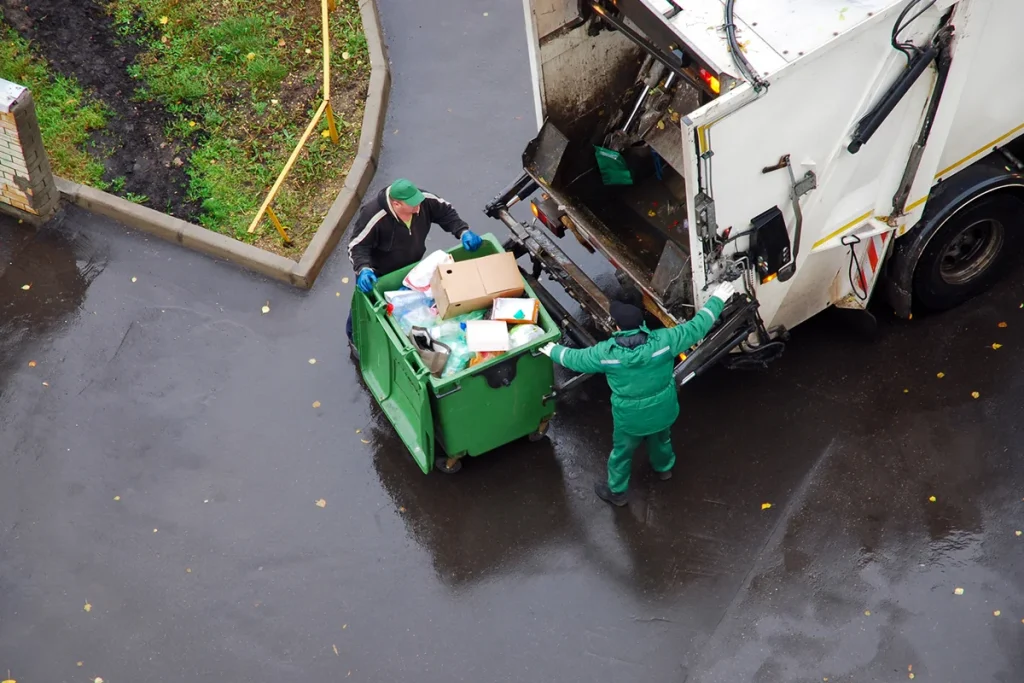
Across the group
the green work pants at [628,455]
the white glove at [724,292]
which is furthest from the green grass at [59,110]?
the white glove at [724,292]

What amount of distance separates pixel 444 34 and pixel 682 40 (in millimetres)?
4607

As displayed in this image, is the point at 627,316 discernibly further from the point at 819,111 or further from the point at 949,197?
the point at 949,197

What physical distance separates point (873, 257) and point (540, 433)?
236 centimetres

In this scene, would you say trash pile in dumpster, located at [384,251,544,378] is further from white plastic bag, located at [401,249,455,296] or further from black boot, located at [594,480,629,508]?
black boot, located at [594,480,629,508]

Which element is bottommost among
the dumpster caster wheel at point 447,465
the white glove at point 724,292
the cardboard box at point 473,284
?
the dumpster caster wheel at point 447,465

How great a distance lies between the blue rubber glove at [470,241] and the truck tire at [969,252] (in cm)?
280

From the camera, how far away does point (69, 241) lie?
855 centimetres

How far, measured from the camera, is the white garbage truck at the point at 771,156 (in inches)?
213

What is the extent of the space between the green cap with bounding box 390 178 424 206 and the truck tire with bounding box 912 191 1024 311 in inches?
126

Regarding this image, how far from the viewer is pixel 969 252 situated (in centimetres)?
734

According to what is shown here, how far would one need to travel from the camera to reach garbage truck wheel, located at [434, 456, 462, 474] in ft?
22.9

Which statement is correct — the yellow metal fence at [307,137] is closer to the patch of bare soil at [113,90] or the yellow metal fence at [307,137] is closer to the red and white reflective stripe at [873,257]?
the patch of bare soil at [113,90]

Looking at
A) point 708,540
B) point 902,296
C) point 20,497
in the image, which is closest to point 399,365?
point 708,540

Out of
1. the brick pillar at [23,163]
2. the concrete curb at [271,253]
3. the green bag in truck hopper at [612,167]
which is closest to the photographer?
the green bag in truck hopper at [612,167]
